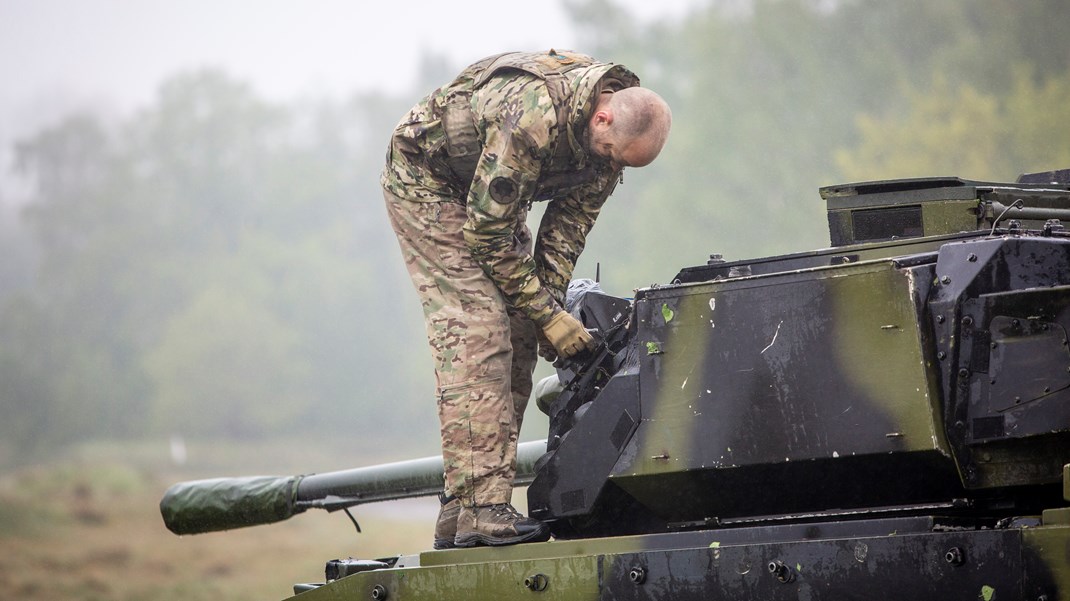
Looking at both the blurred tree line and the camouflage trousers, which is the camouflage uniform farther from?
the blurred tree line

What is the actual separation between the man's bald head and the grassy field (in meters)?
15.1

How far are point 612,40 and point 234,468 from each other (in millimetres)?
12551

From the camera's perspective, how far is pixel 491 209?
5.49 metres

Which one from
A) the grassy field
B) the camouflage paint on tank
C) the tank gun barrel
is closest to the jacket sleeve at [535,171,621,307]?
A: the camouflage paint on tank

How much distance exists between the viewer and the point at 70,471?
26312mm

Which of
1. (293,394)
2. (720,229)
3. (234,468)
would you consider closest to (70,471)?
(234,468)

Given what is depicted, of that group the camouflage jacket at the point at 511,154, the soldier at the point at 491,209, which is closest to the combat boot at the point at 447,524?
the soldier at the point at 491,209

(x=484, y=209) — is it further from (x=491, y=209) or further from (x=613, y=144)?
(x=613, y=144)

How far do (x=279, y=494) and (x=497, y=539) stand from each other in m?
2.59

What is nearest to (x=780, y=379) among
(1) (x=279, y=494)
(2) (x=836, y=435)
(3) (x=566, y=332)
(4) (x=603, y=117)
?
(2) (x=836, y=435)

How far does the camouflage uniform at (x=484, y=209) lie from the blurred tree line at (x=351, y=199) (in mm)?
14222

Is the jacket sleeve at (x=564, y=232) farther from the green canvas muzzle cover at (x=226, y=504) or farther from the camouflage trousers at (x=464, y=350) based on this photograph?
the green canvas muzzle cover at (x=226, y=504)

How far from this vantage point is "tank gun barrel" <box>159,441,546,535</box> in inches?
301

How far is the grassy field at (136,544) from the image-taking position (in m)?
19.5
